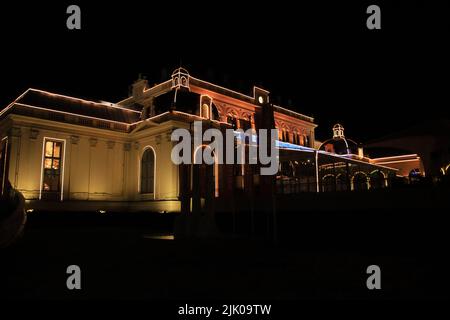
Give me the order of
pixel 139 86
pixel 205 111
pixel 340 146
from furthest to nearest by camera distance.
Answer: pixel 340 146 → pixel 139 86 → pixel 205 111

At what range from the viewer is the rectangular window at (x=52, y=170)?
29328mm

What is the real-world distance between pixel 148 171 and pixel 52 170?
7.83 metres

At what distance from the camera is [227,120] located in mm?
38500

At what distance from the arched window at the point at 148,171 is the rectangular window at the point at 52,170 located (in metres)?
6.83

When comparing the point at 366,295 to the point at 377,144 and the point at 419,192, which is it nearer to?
the point at 419,192

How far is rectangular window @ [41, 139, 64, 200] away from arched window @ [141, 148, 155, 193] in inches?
269

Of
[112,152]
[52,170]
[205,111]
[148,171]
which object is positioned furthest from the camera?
[205,111]

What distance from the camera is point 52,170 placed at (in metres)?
29.9

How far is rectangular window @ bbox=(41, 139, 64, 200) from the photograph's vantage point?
96.2 feet

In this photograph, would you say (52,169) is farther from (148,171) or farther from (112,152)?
(148,171)

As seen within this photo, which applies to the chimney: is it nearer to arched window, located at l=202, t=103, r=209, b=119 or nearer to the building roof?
the building roof

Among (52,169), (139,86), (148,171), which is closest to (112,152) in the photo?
(148,171)
